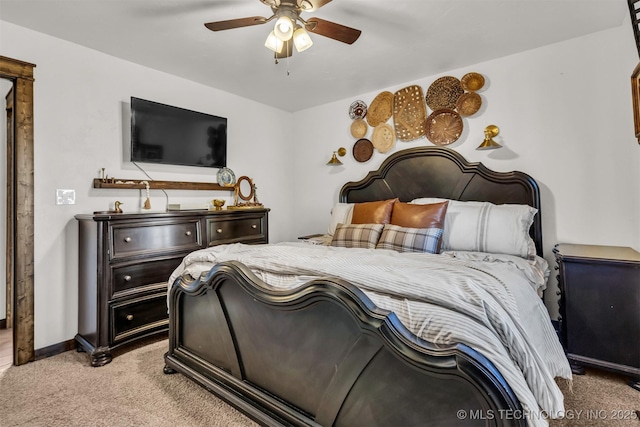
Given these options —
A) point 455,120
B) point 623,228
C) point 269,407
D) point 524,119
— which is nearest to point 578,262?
point 623,228

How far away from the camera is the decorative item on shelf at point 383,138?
3.54 meters

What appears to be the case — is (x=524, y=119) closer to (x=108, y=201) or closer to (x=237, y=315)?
(x=237, y=315)

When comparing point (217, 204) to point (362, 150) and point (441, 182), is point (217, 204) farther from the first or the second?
point (441, 182)

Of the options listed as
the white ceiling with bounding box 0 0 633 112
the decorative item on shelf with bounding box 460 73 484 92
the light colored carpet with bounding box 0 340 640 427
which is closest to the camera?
the light colored carpet with bounding box 0 340 640 427

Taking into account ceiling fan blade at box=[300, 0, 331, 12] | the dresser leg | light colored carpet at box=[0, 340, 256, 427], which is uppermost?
ceiling fan blade at box=[300, 0, 331, 12]

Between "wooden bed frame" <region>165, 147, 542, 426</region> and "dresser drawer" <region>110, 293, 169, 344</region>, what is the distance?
61 cm

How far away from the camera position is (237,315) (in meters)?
1.69

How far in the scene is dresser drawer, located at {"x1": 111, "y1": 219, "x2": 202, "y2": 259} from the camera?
2.41m

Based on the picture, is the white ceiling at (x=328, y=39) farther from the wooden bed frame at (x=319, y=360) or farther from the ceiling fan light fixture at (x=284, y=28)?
the wooden bed frame at (x=319, y=360)

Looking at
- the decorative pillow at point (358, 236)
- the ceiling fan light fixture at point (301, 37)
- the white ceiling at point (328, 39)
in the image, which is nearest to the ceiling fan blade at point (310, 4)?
the ceiling fan light fixture at point (301, 37)

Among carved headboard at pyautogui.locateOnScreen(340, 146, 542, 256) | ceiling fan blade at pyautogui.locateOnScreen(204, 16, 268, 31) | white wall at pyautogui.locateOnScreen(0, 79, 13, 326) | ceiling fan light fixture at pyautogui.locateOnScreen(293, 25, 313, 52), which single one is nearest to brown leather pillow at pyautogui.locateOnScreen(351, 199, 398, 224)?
carved headboard at pyautogui.locateOnScreen(340, 146, 542, 256)

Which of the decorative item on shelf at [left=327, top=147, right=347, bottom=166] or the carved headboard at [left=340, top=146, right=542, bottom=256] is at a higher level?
the decorative item on shelf at [left=327, top=147, right=347, bottom=166]

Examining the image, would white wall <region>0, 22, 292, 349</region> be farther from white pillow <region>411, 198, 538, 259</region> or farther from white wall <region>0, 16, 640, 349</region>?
white pillow <region>411, 198, 538, 259</region>

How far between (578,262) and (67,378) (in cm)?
342
